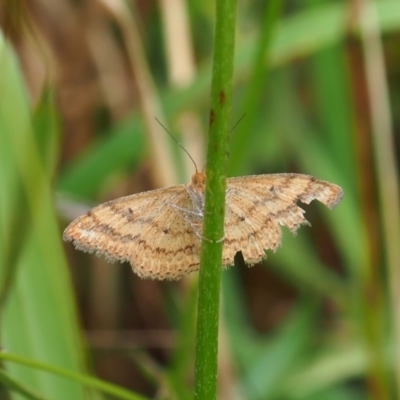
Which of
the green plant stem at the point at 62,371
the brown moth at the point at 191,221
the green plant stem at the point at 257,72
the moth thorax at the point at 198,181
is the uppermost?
the green plant stem at the point at 257,72

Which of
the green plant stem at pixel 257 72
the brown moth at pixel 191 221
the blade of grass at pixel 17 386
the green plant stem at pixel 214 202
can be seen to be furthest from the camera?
the green plant stem at pixel 257 72

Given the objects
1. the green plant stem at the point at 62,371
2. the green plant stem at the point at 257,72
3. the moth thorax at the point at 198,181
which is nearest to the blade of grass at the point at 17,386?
the green plant stem at the point at 62,371

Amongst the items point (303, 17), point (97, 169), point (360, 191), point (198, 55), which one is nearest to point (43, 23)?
point (198, 55)

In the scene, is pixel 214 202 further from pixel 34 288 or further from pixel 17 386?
pixel 34 288

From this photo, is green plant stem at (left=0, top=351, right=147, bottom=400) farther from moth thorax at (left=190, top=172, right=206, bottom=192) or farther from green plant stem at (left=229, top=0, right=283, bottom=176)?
green plant stem at (left=229, top=0, right=283, bottom=176)

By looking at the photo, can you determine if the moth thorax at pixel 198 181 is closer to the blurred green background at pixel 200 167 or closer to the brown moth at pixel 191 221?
the brown moth at pixel 191 221

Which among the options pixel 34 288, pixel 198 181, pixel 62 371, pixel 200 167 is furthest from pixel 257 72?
pixel 200 167
